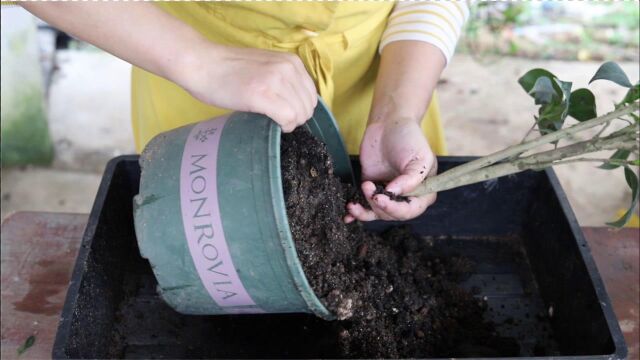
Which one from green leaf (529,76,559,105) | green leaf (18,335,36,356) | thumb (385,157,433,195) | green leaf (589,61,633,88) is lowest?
green leaf (18,335,36,356)

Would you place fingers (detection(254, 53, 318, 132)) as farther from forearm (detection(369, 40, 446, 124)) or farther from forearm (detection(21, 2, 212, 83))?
forearm (detection(369, 40, 446, 124))

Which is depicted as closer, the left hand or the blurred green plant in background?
the left hand

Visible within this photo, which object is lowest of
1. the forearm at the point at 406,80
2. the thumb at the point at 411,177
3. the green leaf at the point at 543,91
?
the thumb at the point at 411,177

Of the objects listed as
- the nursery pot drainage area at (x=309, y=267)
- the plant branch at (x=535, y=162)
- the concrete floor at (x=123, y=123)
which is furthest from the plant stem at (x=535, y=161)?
the concrete floor at (x=123, y=123)

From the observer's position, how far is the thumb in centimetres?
98

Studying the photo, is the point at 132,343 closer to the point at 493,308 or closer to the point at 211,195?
the point at 211,195

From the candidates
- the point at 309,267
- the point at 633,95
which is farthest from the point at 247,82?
the point at 633,95

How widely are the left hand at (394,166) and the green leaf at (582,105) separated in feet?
0.73

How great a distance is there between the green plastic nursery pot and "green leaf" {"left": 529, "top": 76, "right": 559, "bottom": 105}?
14.9 inches

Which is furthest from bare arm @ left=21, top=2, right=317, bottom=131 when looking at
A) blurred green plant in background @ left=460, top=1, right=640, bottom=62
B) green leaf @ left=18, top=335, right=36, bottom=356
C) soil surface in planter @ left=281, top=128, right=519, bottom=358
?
blurred green plant in background @ left=460, top=1, right=640, bottom=62

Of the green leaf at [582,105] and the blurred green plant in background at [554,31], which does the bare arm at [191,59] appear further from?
the blurred green plant in background at [554,31]

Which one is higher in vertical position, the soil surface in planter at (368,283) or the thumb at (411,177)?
the thumb at (411,177)

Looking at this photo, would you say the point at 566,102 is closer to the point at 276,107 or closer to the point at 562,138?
the point at 562,138

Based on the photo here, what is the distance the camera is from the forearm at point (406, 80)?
1.10 meters
